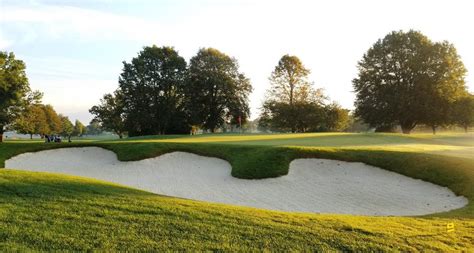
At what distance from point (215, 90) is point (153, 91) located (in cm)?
991

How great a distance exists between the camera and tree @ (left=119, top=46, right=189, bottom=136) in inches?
2267

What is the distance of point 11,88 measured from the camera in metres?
47.8

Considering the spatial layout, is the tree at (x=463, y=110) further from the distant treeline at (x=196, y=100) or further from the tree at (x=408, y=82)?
the distant treeline at (x=196, y=100)

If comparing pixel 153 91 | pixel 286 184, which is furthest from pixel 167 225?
pixel 153 91

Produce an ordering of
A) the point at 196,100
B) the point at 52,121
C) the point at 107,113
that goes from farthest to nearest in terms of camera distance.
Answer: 1. the point at 52,121
2. the point at 107,113
3. the point at 196,100

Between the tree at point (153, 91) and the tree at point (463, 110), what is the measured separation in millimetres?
39387

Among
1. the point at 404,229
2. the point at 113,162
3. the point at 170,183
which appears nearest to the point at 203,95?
the point at 113,162

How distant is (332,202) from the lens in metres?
12.7

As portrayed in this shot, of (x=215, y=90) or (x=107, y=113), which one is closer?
(x=215, y=90)

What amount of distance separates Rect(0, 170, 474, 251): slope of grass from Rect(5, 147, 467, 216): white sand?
Result: 4.11 m

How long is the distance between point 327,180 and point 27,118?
5323 cm

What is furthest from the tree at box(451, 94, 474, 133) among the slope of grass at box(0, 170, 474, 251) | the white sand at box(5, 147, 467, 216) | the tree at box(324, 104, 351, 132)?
the slope of grass at box(0, 170, 474, 251)

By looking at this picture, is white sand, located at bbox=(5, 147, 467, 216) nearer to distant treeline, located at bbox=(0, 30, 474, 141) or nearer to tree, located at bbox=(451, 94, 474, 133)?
distant treeline, located at bbox=(0, 30, 474, 141)

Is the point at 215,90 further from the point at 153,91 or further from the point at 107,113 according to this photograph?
the point at 107,113
